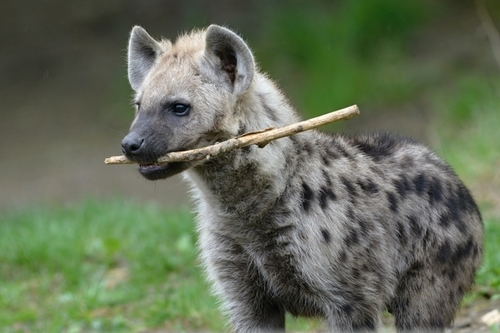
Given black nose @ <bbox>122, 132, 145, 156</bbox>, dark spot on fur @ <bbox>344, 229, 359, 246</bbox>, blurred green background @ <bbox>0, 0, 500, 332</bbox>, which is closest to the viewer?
black nose @ <bbox>122, 132, 145, 156</bbox>

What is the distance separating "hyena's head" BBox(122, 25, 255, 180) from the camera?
3.79 m

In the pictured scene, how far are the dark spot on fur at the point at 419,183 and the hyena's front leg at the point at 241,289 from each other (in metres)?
0.91

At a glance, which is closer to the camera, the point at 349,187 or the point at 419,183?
the point at 349,187

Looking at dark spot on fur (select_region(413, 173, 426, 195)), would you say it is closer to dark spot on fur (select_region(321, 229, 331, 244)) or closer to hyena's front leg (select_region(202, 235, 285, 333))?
dark spot on fur (select_region(321, 229, 331, 244))

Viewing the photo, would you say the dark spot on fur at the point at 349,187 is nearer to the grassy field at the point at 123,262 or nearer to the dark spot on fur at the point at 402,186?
the dark spot on fur at the point at 402,186

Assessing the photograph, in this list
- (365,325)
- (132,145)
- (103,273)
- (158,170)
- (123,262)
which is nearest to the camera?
(132,145)

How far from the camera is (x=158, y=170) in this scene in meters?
3.81

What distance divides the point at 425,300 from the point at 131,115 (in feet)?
27.3

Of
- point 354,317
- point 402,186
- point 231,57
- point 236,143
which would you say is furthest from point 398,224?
point 231,57

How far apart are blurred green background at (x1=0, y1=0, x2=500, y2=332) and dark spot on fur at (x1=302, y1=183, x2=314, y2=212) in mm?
1288

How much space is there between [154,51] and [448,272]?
1843 millimetres

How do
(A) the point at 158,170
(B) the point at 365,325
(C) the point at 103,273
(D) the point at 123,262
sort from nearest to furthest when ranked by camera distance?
(A) the point at 158,170 < (B) the point at 365,325 < (C) the point at 103,273 < (D) the point at 123,262

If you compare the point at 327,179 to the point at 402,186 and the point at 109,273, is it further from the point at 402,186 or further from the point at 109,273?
the point at 109,273

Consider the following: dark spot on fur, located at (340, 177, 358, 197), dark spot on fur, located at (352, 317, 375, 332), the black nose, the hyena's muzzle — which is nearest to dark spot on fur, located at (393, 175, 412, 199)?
dark spot on fur, located at (340, 177, 358, 197)
